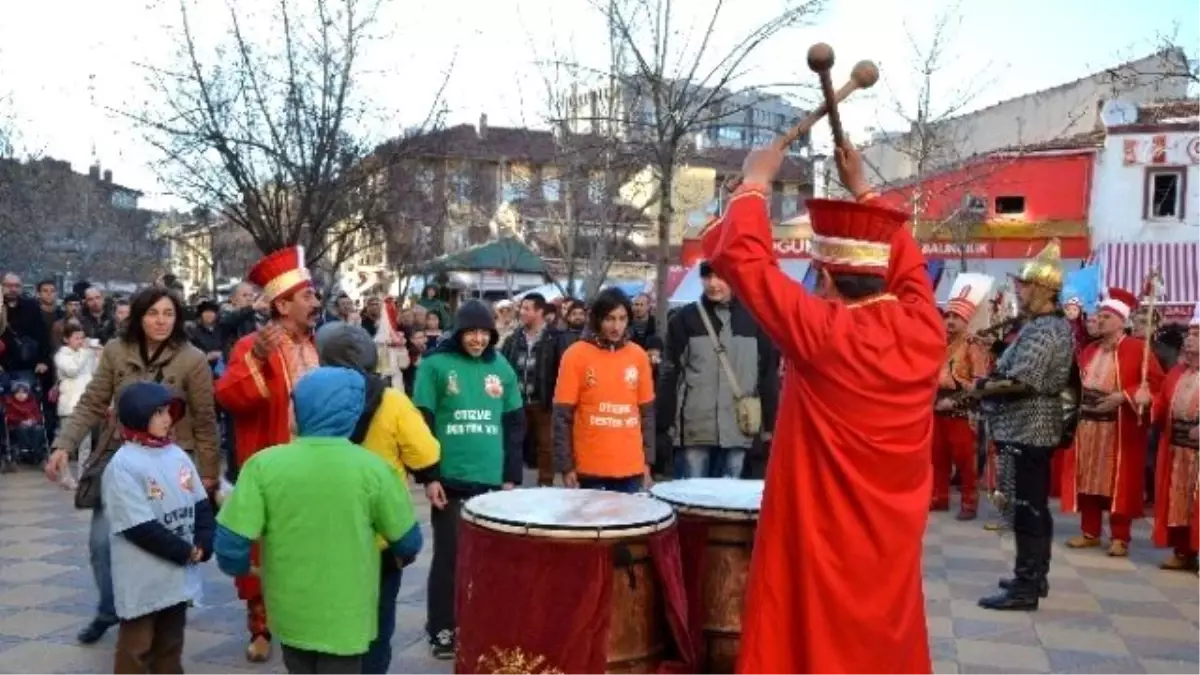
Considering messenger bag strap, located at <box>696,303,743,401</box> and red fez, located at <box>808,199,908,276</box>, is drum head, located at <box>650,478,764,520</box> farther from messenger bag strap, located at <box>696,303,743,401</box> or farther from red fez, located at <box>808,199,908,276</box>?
messenger bag strap, located at <box>696,303,743,401</box>

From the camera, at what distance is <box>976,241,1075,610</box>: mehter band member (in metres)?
6.98

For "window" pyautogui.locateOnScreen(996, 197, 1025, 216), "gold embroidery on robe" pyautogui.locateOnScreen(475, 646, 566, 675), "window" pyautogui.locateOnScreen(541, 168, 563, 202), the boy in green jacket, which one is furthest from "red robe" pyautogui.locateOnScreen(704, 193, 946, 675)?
"window" pyautogui.locateOnScreen(996, 197, 1025, 216)

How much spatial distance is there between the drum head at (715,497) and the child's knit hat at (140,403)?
2102 millimetres

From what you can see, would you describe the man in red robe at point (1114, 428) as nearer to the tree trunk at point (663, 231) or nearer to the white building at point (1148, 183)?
the tree trunk at point (663, 231)

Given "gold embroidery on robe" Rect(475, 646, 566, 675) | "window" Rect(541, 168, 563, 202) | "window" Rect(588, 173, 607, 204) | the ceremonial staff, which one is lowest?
"gold embroidery on robe" Rect(475, 646, 566, 675)

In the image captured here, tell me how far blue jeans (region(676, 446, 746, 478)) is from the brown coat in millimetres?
2899

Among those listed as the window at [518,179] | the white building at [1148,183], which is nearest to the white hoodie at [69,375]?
the window at [518,179]

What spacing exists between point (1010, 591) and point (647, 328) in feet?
18.9

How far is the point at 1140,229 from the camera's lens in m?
27.1

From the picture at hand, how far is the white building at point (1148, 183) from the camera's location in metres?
26.3

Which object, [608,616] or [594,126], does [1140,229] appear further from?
[608,616]

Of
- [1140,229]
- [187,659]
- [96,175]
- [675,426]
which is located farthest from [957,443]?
[96,175]

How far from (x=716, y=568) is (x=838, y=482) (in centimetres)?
140

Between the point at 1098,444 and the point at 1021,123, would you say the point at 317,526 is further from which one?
the point at 1021,123
